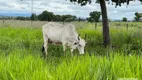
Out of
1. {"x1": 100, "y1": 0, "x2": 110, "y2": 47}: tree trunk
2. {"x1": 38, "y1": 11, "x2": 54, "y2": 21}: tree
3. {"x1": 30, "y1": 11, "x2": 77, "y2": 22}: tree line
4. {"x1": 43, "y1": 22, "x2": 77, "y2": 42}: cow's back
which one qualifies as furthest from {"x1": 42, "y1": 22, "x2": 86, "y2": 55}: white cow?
{"x1": 38, "y1": 11, "x2": 54, "y2": 21}: tree

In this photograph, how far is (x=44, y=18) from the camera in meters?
35.1

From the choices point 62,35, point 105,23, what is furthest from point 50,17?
point 62,35

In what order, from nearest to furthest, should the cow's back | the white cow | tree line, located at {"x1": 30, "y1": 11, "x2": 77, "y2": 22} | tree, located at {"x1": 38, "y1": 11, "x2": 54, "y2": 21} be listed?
the white cow → the cow's back → tree line, located at {"x1": 30, "y1": 11, "x2": 77, "y2": 22} → tree, located at {"x1": 38, "y1": 11, "x2": 54, "y2": 21}

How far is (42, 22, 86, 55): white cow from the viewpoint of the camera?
40.7 feet

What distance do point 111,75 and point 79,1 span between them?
36.9 feet

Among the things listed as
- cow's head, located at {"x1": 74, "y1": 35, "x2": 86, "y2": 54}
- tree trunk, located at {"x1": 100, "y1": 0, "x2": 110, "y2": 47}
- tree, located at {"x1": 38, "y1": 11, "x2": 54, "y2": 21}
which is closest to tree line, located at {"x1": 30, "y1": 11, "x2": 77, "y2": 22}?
tree, located at {"x1": 38, "y1": 11, "x2": 54, "y2": 21}

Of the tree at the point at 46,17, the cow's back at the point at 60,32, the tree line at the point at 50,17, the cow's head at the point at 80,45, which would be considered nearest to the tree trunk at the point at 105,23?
the cow's back at the point at 60,32

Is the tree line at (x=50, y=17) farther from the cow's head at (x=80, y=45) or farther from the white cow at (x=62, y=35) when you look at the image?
the cow's head at (x=80, y=45)

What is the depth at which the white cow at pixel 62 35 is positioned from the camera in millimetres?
12419

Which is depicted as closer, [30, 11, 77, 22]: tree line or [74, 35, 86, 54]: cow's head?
[74, 35, 86, 54]: cow's head

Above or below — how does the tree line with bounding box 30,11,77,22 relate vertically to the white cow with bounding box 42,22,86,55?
above

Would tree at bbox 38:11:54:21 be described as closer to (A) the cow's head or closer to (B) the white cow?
(B) the white cow

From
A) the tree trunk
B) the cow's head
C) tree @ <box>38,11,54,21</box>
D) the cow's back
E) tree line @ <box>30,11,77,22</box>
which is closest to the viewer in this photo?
the cow's head

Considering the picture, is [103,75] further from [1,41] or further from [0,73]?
[1,41]
